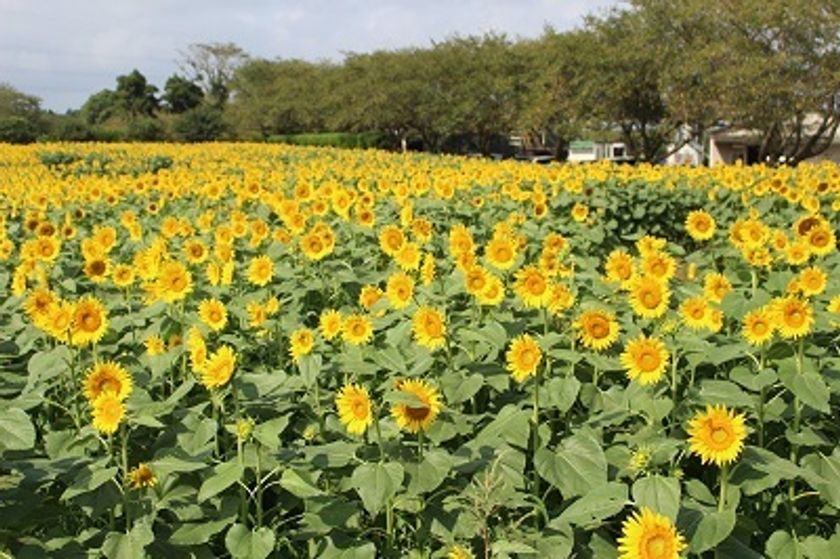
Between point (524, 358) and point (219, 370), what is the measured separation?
749 millimetres

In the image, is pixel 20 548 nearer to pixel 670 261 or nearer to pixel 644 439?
pixel 644 439

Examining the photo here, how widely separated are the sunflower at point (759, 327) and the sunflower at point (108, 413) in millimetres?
1563

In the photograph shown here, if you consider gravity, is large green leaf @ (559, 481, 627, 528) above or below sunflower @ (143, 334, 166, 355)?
below

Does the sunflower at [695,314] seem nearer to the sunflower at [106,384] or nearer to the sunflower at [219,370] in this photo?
the sunflower at [219,370]

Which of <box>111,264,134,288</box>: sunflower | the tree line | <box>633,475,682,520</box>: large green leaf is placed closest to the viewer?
<box>633,475,682,520</box>: large green leaf

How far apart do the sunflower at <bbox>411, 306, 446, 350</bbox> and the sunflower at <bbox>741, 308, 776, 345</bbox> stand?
0.80 m

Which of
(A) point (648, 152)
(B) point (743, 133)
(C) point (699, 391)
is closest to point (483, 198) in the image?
(C) point (699, 391)

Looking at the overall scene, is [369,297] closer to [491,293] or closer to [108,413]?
[491,293]

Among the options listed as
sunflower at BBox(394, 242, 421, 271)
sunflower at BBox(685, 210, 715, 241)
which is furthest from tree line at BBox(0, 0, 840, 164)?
sunflower at BBox(394, 242, 421, 271)

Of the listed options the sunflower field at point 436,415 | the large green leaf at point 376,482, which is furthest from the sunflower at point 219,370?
the large green leaf at point 376,482

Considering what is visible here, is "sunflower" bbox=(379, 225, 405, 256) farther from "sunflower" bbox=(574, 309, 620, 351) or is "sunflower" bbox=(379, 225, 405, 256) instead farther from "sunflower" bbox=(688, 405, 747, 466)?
"sunflower" bbox=(688, 405, 747, 466)

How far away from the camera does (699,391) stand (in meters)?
2.31

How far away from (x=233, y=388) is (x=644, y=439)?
1015mm

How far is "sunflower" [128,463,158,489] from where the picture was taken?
204cm
